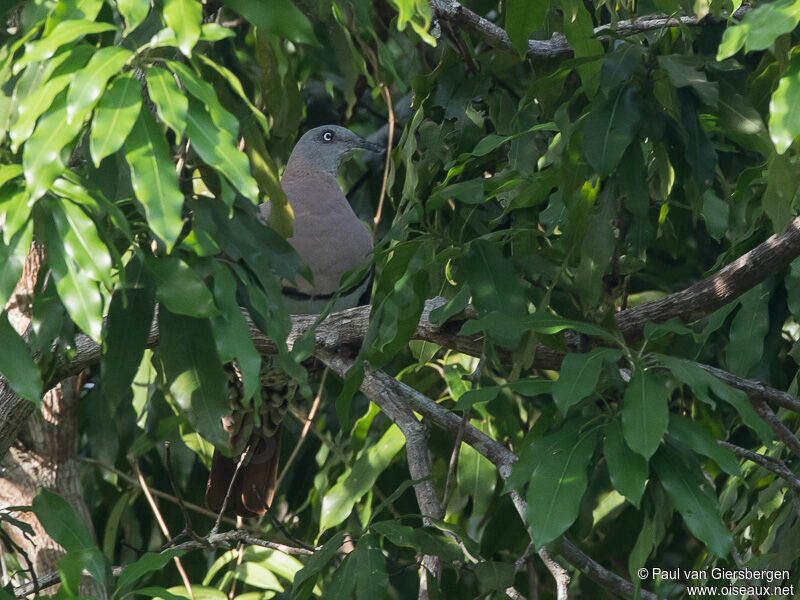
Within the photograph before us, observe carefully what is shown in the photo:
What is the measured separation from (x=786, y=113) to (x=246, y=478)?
240 centimetres

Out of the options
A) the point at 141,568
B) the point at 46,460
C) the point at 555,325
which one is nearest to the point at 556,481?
the point at 555,325

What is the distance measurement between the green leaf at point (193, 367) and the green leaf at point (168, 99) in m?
0.42

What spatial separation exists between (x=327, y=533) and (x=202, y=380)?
209 cm

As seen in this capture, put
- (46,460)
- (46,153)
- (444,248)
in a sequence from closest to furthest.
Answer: (46,153) → (444,248) → (46,460)

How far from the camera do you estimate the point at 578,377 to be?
169cm

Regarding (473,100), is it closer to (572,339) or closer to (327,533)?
(572,339)

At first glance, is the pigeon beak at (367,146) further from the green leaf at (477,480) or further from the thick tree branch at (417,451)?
the thick tree branch at (417,451)

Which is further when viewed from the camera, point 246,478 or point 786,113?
point 246,478

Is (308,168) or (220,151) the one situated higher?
(220,151)

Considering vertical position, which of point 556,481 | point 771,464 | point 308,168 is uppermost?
point 556,481

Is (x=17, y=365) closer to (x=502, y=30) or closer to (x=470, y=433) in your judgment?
(x=470, y=433)

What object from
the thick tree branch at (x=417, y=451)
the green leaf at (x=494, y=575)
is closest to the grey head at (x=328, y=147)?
the thick tree branch at (x=417, y=451)

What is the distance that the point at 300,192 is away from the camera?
149 inches

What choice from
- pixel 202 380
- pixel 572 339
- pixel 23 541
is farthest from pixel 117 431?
pixel 202 380
